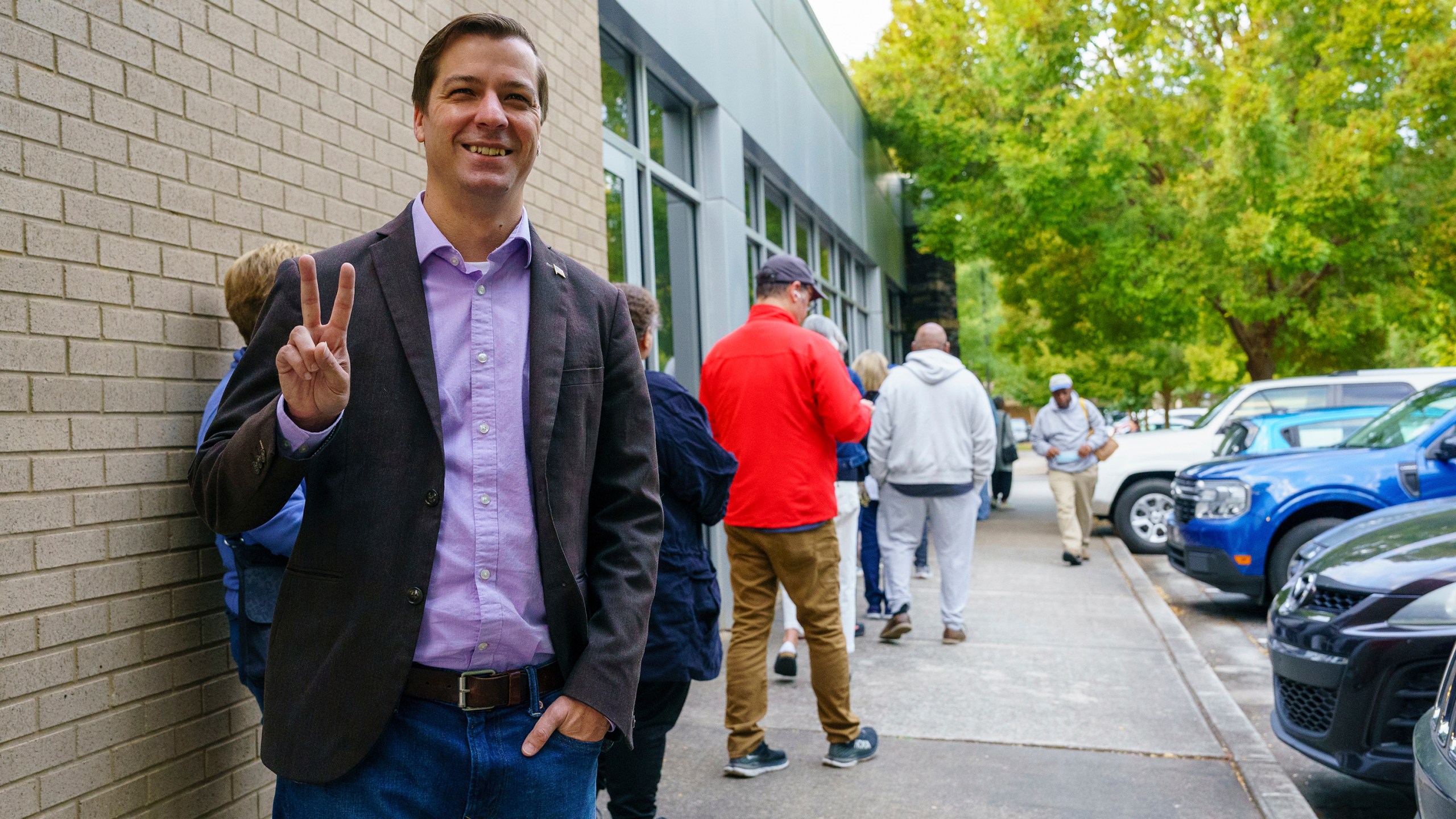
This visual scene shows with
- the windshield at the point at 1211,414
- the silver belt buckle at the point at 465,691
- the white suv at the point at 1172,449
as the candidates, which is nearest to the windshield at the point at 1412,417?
the white suv at the point at 1172,449

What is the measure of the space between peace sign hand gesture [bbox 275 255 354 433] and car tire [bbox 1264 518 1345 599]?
7.70 m

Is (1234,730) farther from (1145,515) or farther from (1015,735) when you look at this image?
(1145,515)

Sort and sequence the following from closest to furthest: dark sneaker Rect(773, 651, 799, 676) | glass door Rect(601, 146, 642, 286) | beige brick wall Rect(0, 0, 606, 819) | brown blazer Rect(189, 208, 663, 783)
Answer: brown blazer Rect(189, 208, 663, 783) < beige brick wall Rect(0, 0, 606, 819) < dark sneaker Rect(773, 651, 799, 676) < glass door Rect(601, 146, 642, 286)

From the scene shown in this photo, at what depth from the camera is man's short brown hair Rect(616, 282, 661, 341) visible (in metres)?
4.06

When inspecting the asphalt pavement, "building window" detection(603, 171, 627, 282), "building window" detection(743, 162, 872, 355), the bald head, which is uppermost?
"building window" detection(743, 162, 872, 355)

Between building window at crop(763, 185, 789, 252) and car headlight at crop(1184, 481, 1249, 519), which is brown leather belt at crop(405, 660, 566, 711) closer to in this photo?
car headlight at crop(1184, 481, 1249, 519)

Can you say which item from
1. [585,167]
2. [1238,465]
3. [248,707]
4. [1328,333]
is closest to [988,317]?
[1328,333]

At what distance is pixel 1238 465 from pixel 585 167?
214 inches

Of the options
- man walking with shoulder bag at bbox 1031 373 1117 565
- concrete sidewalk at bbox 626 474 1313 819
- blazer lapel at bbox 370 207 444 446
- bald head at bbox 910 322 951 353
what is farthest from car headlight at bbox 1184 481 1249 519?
blazer lapel at bbox 370 207 444 446

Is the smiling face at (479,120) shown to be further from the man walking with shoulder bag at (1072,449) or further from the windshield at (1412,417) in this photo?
the man walking with shoulder bag at (1072,449)

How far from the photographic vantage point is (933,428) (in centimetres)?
716

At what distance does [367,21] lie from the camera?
4281 millimetres

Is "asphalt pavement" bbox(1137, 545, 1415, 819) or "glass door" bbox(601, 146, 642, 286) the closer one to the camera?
"asphalt pavement" bbox(1137, 545, 1415, 819)

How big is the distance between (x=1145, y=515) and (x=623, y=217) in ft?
26.1
